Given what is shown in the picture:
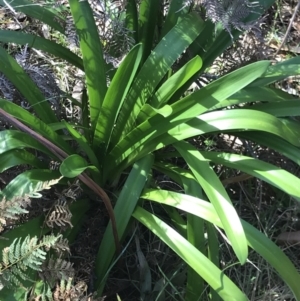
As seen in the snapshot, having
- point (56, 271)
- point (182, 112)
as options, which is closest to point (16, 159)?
point (56, 271)

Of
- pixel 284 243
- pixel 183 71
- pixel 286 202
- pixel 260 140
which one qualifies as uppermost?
pixel 183 71

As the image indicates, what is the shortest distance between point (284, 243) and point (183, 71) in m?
0.66

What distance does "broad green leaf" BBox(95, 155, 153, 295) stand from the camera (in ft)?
3.60

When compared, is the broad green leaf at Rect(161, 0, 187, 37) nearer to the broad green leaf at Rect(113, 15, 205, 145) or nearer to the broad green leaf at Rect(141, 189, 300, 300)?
the broad green leaf at Rect(113, 15, 205, 145)

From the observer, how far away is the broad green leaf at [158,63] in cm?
109

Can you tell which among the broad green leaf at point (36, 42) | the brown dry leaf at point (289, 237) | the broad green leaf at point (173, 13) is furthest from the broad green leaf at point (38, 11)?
the brown dry leaf at point (289, 237)

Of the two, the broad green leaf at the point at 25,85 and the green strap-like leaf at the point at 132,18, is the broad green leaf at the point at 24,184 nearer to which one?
the broad green leaf at the point at 25,85

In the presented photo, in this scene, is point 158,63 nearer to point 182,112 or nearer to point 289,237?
point 182,112

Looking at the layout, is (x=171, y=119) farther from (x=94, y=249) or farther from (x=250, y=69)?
(x=94, y=249)

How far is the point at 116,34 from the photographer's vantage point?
1.18 meters

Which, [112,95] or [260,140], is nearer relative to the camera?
[112,95]

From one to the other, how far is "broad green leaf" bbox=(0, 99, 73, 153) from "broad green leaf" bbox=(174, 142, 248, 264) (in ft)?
0.98

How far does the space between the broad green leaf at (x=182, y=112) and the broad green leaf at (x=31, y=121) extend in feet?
0.50

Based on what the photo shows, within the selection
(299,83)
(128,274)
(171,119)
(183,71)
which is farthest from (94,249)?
(299,83)
